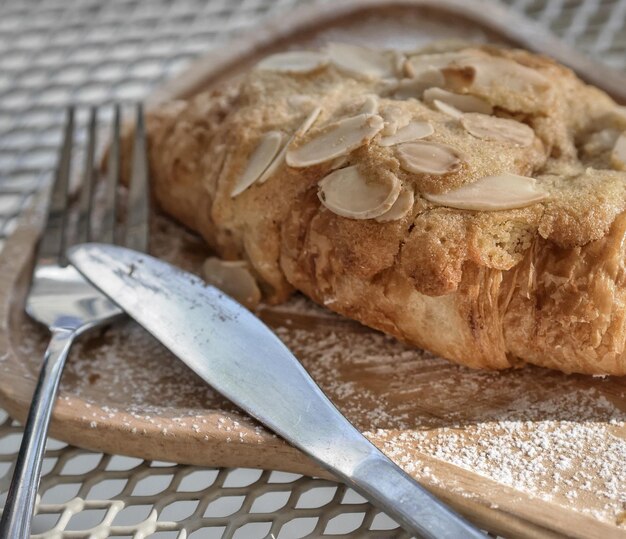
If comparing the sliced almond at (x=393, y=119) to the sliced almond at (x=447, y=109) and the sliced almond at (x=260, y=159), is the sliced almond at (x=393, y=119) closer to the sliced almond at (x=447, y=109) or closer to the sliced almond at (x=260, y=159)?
the sliced almond at (x=447, y=109)

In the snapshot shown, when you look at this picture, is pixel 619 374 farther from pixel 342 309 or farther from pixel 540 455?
pixel 342 309

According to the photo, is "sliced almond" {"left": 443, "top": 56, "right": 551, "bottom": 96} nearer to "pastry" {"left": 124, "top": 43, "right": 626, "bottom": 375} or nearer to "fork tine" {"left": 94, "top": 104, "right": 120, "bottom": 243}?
"pastry" {"left": 124, "top": 43, "right": 626, "bottom": 375}

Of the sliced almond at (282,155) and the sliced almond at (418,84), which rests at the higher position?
the sliced almond at (418,84)

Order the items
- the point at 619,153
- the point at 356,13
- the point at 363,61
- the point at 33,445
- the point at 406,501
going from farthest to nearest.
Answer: the point at 356,13 < the point at 363,61 < the point at 619,153 < the point at 33,445 < the point at 406,501

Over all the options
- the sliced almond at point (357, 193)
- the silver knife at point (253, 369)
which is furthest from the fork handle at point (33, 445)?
the sliced almond at point (357, 193)

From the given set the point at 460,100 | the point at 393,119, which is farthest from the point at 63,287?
the point at 460,100

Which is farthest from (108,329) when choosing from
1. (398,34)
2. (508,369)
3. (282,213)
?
(398,34)

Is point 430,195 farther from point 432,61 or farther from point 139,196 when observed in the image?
Answer: point 139,196

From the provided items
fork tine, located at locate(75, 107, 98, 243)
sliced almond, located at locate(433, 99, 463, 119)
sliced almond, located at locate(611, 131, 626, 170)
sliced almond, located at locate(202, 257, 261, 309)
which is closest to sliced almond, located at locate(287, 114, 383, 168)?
sliced almond, located at locate(433, 99, 463, 119)
